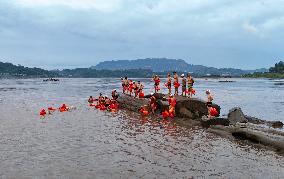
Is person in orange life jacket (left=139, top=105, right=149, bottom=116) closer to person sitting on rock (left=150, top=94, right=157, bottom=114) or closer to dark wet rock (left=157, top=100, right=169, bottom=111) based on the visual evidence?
person sitting on rock (left=150, top=94, right=157, bottom=114)

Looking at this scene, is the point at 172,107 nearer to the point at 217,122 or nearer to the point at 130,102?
the point at 217,122

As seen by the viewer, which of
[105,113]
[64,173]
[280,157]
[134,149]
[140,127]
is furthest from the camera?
[105,113]

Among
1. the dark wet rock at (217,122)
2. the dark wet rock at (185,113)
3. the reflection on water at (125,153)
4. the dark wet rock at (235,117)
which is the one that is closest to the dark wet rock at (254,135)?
the reflection on water at (125,153)

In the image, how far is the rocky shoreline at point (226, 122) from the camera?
88.5 ft

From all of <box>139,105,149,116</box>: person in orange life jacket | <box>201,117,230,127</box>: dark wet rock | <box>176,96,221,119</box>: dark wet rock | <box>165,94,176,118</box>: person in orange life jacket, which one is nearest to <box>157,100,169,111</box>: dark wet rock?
<box>139,105,149,116</box>: person in orange life jacket

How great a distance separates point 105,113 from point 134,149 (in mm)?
20321

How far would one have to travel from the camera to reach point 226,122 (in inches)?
1326

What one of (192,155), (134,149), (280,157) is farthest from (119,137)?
(280,157)

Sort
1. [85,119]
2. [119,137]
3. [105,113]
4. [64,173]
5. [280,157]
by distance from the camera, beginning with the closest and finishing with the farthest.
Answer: [64,173]
[280,157]
[119,137]
[85,119]
[105,113]

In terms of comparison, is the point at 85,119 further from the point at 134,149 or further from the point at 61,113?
the point at 134,149

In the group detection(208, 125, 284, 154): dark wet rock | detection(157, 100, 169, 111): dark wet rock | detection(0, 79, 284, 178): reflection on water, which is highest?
detection(157, 100, 169, 111): dark wet rock

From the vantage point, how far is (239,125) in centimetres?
3153

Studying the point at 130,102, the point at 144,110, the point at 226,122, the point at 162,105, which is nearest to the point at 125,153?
the point at 226,122

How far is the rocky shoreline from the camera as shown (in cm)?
2697
